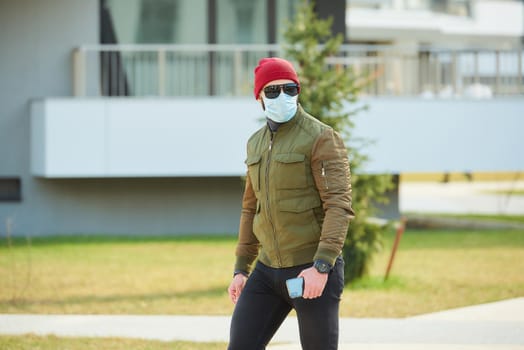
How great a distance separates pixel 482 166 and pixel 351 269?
29.4 ft

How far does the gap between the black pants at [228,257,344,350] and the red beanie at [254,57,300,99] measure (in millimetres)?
897

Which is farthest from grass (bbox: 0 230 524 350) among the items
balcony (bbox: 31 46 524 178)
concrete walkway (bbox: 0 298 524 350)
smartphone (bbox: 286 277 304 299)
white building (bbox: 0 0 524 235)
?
smartphone (bbox: 286 277 304 299)

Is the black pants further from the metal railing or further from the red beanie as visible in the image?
the metal railing

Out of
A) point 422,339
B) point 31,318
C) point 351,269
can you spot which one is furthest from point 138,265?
point 422,339

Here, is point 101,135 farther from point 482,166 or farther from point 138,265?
point 482,166

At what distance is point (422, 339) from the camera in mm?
8203

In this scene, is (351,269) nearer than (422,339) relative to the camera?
No

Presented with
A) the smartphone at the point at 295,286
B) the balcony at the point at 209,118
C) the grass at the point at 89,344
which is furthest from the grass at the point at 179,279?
the smartphone at the point at 295,286

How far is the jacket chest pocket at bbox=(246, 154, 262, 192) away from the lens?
506cm

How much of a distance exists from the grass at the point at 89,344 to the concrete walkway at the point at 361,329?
22cm

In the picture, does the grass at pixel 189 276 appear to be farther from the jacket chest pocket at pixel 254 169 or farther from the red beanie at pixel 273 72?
the red beanie at pixel 273 72

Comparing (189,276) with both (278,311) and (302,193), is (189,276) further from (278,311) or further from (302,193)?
(302,193)

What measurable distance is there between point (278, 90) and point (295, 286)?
0.96 m

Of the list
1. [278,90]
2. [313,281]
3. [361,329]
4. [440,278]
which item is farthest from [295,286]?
[440,278]
